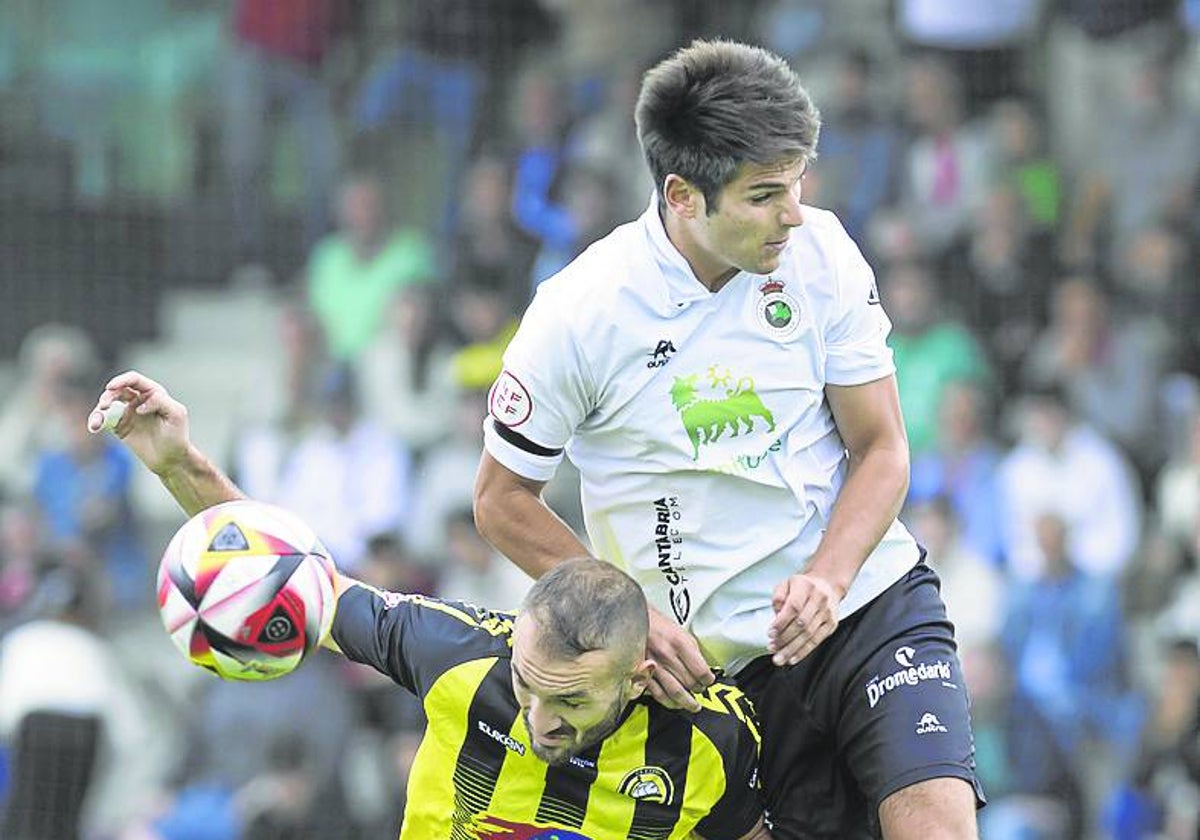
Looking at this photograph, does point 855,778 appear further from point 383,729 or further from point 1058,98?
point 1058,98

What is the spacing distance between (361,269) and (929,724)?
721 centimetres

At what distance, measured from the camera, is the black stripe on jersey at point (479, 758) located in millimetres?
5047

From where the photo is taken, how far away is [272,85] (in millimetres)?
12773

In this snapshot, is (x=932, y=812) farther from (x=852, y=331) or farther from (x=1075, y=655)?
(x=1075, y=655)

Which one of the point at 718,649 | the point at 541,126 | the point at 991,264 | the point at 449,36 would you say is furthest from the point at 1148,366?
the point at 718,649

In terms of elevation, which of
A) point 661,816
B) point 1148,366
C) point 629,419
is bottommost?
point 1148,366

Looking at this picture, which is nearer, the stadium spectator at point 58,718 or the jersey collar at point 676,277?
the jersey collar at point 676,277

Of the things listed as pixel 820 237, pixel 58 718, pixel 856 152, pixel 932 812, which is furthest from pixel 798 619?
pixel 856 152

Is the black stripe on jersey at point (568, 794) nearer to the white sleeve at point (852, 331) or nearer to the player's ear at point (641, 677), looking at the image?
the player's ear at point (641, 677)

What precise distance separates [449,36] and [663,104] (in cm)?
774

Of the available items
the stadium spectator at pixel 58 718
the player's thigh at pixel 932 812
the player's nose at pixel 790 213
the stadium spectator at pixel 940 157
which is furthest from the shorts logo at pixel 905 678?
the stadium spectator at pixel 940 157

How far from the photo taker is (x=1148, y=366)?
34.9 feet

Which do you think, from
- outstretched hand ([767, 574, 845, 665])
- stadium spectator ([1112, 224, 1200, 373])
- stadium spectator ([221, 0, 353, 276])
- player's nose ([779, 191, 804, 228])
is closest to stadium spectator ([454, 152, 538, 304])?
stadium spectator ([221, 0, 353, 276])

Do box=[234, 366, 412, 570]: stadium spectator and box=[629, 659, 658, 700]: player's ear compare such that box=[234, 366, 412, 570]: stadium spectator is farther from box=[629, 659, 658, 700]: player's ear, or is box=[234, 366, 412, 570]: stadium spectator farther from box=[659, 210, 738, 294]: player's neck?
box=[629, 659, 658, 700]: player's ear
